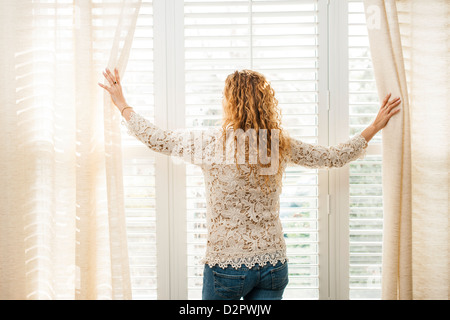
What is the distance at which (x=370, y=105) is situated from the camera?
153cm

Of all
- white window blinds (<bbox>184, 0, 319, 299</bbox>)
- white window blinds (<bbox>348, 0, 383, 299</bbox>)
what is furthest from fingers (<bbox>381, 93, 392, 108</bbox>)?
white window blinds (<bbox>184, 0, 319, 299</bbox>)

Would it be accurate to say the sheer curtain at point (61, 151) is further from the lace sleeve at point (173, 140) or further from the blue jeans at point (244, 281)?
the blue jeans at point (244, 281)

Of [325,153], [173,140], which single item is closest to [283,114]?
[325,153]

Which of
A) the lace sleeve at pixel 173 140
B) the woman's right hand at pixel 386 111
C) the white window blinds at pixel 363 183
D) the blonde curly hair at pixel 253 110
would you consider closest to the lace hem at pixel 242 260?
the blonde curly hair at pixel 253 110

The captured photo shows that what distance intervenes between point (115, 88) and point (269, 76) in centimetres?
70

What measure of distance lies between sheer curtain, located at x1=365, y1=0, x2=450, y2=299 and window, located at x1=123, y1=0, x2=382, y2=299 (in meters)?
0.14

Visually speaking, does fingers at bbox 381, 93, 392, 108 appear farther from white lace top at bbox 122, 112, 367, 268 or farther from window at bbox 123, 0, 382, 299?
white lace top at bbox 122, 112, 367, 268

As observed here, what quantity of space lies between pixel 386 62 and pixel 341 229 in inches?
31.0

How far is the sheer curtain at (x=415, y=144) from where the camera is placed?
4.57 ft

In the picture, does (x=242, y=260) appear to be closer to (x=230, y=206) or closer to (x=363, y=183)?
(x=230, y=206)

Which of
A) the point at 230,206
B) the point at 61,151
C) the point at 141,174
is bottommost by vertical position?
the point at 230,206

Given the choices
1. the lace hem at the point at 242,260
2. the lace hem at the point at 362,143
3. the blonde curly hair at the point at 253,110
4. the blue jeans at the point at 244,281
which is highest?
the blonde curly hair at the point at 253,110

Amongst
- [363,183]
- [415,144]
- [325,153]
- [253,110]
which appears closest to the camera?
[253,110]

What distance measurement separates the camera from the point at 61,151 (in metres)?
1.42
